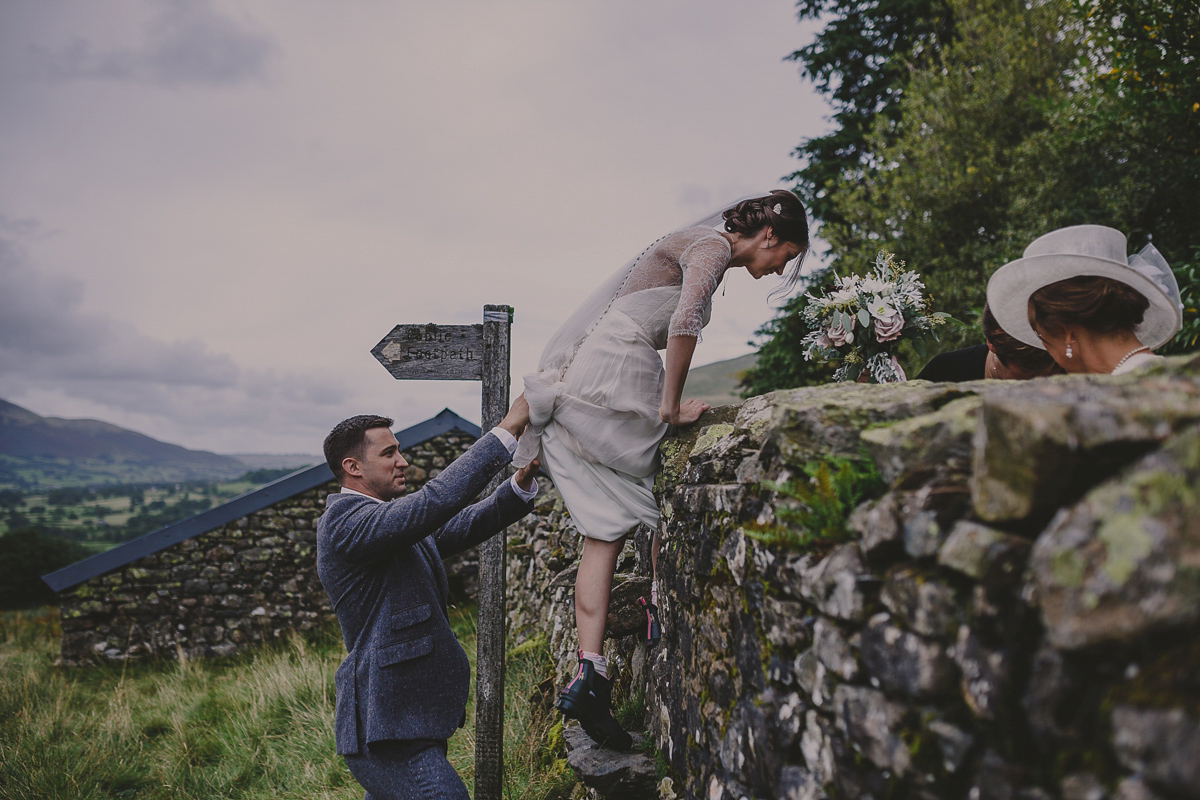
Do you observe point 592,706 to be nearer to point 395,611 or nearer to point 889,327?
point 395,611

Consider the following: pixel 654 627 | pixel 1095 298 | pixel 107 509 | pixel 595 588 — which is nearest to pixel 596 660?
pixel 595 588

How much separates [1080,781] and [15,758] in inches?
328

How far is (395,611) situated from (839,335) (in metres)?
2.47

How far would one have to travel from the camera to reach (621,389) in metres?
2.91

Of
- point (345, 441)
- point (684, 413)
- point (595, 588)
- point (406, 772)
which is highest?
point (684, 413)

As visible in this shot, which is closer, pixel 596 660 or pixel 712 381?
pixel 596 660

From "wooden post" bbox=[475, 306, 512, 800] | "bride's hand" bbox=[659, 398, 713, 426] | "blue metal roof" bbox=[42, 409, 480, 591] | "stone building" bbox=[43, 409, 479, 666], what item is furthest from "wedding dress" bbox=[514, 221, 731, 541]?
"blue metal roof" bbox=[42, 409, 480, 591]

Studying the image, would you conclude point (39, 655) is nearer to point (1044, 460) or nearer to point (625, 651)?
point (625, 651)

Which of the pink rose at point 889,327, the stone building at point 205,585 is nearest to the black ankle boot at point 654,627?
the pink rose at point 889,327

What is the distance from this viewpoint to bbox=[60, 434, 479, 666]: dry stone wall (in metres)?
10.4

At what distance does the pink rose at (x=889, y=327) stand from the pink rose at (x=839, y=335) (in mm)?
128

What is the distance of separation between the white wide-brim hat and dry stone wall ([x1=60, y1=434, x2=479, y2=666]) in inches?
373

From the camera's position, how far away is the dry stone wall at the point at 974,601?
0.83 metres

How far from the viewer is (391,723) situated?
2.56 m
